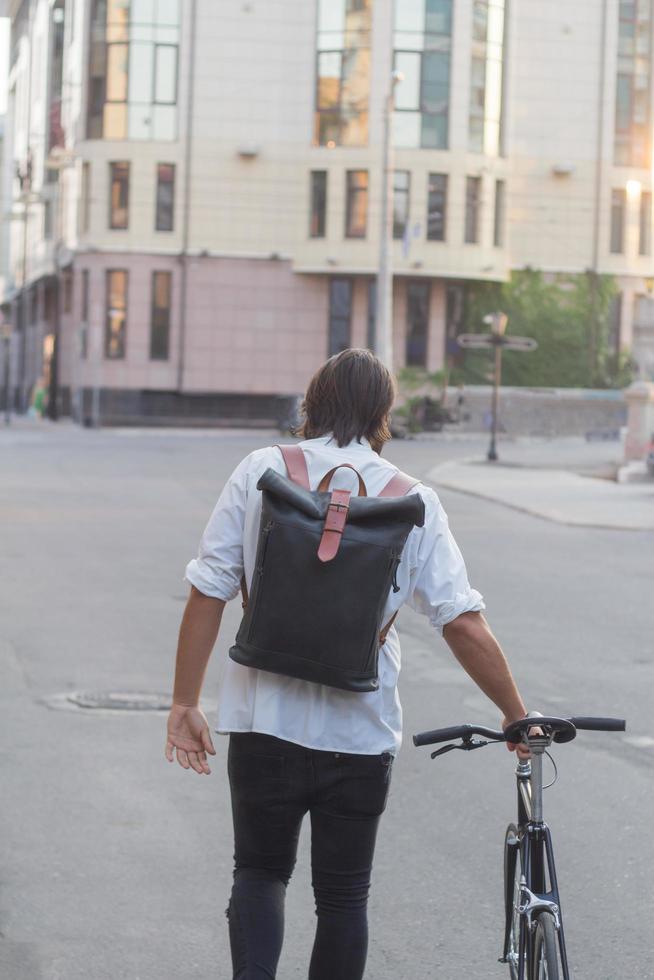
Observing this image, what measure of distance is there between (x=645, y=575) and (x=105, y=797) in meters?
9.77

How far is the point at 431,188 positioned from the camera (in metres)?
57.2

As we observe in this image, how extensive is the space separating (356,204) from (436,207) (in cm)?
282

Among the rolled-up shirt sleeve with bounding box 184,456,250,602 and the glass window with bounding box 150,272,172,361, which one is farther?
the glass window with bounding box 150,272,172,361

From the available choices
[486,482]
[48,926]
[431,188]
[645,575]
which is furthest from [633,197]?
[48,926]

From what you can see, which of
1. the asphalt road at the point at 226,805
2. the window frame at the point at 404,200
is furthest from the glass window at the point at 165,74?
the asphalt road at the point at 226,805

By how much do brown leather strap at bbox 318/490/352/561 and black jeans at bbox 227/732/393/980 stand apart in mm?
488

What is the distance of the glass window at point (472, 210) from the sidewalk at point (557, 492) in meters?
24.8

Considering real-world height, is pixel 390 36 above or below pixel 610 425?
above

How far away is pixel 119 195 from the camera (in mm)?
59219

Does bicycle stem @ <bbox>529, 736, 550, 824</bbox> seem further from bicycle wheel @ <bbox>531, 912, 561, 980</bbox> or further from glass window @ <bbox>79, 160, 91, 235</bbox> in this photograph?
glass window @ <bbox>79, 160, 91, 235</bbox>

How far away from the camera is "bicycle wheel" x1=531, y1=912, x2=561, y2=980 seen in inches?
132

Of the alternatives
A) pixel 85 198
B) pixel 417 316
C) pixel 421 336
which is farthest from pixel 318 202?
pixel 85 198

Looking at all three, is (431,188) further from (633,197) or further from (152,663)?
(152,663)

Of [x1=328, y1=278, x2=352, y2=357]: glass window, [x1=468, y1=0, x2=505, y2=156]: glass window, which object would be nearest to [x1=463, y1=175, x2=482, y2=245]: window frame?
[x1=468, y1=0, x2=505, y2=156]: glass window
